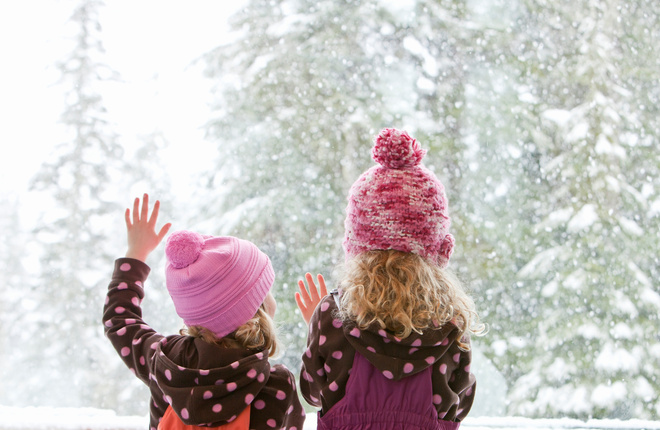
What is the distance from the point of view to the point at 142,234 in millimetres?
1504

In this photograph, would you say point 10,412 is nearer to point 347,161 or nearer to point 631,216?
point 347,161

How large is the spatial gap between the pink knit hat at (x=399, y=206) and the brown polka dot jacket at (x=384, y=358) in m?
0.17

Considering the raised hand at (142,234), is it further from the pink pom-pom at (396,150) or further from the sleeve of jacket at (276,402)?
the pink pom-pom at (396,150)

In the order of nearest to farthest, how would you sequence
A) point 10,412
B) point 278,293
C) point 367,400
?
1. point 367,400
2. point 10,412
3. point 278,293

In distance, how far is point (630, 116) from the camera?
241cm

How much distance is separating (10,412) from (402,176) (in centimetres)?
170

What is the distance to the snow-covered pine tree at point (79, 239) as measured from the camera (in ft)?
7.55

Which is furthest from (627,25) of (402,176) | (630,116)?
(402,176)

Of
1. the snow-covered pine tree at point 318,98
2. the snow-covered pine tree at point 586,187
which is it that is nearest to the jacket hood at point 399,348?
the snow-covered pine tree at point 318,98

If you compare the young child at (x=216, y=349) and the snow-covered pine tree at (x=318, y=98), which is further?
the snow-covered pine tree at (x=318, y=98)

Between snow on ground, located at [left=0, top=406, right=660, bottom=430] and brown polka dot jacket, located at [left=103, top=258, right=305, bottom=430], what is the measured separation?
2.21 feet

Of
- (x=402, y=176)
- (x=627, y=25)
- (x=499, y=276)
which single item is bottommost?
(x=499, y=276)

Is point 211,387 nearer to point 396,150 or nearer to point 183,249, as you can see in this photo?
point 183,249

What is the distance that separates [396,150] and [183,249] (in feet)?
1.58
